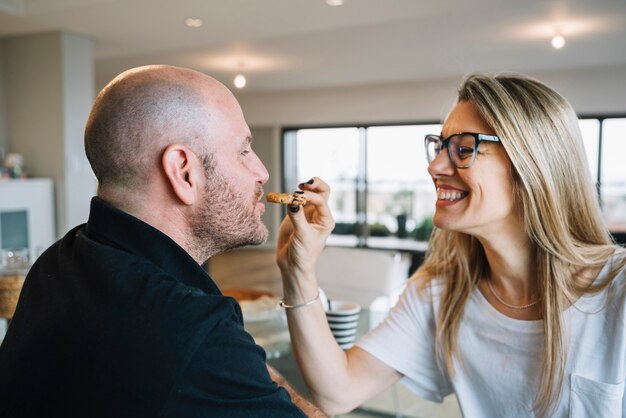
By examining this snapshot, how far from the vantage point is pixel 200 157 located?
0.93 metres

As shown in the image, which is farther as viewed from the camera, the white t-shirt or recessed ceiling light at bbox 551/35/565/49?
recessed ceiling light at bbox 551/35/565/49

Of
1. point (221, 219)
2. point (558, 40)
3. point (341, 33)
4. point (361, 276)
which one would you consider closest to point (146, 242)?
point (221, 219)

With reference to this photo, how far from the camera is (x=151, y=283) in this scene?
0.75m

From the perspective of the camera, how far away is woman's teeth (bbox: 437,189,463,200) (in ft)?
4.04

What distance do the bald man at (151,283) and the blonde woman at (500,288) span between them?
0.33 m

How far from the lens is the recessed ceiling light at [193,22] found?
4.28 meters

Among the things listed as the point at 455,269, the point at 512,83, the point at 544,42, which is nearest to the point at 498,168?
the point at 512,83

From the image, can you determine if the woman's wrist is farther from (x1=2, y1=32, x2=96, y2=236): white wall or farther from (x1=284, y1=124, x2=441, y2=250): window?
(x1=284, y1=124, x2=441, y2=250): window

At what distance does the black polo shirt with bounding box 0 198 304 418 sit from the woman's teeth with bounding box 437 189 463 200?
0.62 meters

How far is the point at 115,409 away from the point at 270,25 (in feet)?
13.2

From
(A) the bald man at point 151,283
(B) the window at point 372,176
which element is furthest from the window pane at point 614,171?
(A) the bald man at point 151,283

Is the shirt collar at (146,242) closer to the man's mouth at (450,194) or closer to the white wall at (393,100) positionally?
the man's mouth at (450,194)

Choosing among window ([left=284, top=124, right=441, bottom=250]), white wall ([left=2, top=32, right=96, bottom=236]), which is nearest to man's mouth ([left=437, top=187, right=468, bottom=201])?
white wall ([left=2, top=32, right=96, bottom=236])

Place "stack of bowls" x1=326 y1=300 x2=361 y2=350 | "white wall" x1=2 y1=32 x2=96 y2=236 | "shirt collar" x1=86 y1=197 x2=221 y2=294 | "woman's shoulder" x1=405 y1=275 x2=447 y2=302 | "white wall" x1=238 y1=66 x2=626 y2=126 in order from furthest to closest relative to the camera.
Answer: "white wall" x1=238 y1=66 x2=626 y2=126 → "white wall" x1=2 y1=32 x2=96 y2=236 → "stack of bowls" x1=326 y1=300 x2=361 y2=350 → "woman's shoulder" x1=405 y1=275 x2=447 y2=302 → "shirt collar" x1=86 y1=197 x2=221 y2=294
